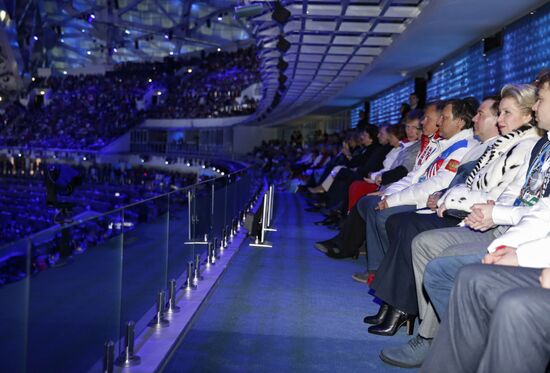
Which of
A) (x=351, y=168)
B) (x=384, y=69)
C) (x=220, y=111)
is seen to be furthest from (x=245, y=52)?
(x=351, y=168)

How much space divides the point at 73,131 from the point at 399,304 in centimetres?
4444

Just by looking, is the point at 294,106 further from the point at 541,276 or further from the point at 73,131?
the point at 73,131

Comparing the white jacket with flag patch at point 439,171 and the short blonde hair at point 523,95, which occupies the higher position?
the short blonde hair at point 523,95

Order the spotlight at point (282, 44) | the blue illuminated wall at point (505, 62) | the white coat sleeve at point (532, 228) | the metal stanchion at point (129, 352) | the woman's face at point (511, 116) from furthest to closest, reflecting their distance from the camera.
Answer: the spotlight at point (282, 44) < the blue illuminated wall at point (505, 62) < the woman's face at point (511, 116) < the metal stanchion at point (129, 352) < the white coat sleeve at point (532, 228)

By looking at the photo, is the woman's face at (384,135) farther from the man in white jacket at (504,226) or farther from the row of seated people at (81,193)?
the row of seated people at (81,193)

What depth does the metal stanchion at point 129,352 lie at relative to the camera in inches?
111

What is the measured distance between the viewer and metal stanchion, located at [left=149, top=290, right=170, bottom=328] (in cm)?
341

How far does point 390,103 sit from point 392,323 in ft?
40.9

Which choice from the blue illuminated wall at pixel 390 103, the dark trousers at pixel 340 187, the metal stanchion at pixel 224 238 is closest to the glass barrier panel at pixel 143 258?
the metal stanchion at pixel 224 238

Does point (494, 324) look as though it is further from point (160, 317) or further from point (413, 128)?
point (413, 128)

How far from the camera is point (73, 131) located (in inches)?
1774

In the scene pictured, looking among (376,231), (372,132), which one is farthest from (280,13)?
(376,231)

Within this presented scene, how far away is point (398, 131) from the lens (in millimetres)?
6117

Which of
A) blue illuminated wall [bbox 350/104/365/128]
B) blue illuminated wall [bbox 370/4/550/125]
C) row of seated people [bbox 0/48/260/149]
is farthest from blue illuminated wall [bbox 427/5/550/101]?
row of seated people [bbox 0/48/260/149]
